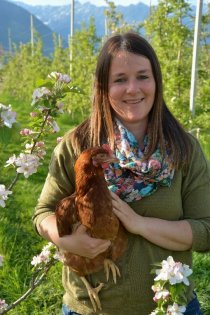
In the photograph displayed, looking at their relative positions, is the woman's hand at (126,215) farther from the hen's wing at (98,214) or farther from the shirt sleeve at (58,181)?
the shirt sleeve at (58,181)

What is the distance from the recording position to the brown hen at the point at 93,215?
180cm

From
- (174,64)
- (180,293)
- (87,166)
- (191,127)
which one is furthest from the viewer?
(174,64)

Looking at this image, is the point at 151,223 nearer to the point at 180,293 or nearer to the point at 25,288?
the point at 180,293

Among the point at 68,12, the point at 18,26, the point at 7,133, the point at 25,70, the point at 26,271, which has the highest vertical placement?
the point at 68,12

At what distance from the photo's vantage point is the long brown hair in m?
2.00

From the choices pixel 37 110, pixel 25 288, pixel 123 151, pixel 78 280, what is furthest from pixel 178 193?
pixel 25 288

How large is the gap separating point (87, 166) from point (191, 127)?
5355 millimetres

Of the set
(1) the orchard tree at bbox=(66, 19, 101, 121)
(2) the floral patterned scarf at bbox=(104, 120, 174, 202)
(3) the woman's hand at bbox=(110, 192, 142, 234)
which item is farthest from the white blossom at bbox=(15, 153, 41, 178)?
(1) the orchard tree at bbox=(66, 19, 101, 121)

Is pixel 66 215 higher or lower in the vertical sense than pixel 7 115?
lower

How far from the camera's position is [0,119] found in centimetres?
169

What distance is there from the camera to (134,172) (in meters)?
1.99

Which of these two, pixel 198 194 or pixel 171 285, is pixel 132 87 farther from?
pixel 171 285

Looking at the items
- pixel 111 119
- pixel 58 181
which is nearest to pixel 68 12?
pixel 111 119

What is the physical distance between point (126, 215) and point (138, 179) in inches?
8.0
